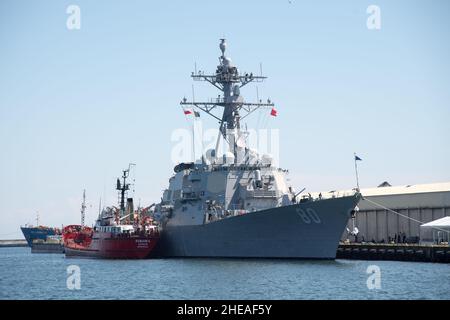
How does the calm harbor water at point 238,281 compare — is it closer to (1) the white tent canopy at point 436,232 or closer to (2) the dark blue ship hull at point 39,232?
(1) the white tent canopy at point 436,232

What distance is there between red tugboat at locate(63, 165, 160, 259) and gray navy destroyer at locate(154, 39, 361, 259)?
1.35m

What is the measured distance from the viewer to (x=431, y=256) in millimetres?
47000

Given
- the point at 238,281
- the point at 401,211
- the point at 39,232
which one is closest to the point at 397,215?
the point at 401,211

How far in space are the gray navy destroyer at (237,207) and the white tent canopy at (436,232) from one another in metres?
8.65

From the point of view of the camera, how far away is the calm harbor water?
30.2 m

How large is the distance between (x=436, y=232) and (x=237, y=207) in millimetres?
15920

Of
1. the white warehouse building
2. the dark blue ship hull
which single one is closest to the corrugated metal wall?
the white warehouse building

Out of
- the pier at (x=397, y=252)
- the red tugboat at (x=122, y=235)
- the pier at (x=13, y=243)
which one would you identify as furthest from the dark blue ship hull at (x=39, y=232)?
the pier at (x=397, y=252)

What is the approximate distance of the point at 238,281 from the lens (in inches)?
1347

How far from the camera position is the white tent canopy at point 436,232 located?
1940 inches
